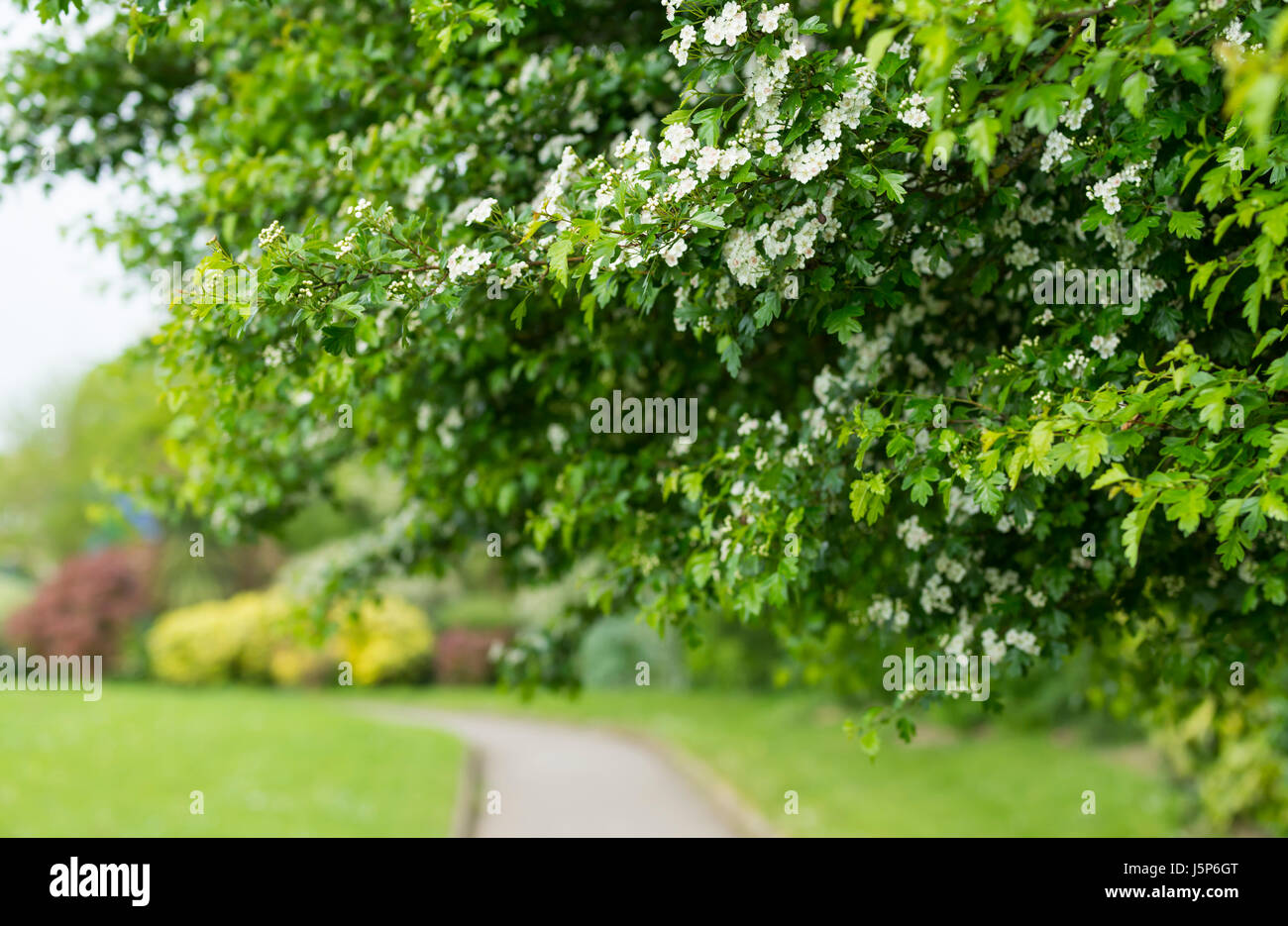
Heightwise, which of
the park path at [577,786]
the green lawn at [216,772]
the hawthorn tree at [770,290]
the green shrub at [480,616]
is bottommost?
the park path at [577,786]

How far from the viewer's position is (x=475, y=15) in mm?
3248

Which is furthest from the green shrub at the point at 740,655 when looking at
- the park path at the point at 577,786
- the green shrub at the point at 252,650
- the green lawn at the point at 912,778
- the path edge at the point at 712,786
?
the green shrub at the point at 252,650

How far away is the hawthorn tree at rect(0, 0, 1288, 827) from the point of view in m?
2.75

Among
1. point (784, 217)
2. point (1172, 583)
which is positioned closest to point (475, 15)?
point (784, 217)

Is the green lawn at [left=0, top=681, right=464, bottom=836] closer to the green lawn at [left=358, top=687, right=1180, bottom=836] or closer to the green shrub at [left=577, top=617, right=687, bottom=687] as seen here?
the green lawn at [left=358, top=687, right=1180, bottom=836]

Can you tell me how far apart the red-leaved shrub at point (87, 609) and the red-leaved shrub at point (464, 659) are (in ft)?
21.6

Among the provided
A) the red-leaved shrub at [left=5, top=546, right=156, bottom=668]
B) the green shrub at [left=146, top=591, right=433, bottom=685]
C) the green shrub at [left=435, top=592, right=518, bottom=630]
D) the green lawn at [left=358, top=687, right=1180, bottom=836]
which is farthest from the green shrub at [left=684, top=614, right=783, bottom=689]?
the red-leaved shrub at [left=5, top=546, right=156, bottom=668]

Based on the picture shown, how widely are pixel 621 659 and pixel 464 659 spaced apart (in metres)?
3.60

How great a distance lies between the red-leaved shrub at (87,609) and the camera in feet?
69.2

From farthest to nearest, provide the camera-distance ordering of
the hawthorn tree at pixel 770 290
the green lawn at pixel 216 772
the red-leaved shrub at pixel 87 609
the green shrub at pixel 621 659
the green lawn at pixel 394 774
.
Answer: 1. the red-leaved shrub at pixel 87 609
2. the green shrub at pixel 621 659
3. the green lawn at pixel 394 774
4. the green lawn at pixel 216 772
5. the hawthorn tree at pixel 770 290

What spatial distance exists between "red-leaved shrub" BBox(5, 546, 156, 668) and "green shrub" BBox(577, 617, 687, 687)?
32.5 ft

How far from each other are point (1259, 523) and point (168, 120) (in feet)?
19.0

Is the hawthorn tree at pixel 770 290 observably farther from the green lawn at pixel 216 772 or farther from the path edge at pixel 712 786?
the green lawn at pixel 216 772

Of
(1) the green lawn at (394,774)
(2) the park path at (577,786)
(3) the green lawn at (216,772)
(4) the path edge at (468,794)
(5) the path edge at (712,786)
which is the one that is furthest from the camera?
(2) the park path at (577,786)
